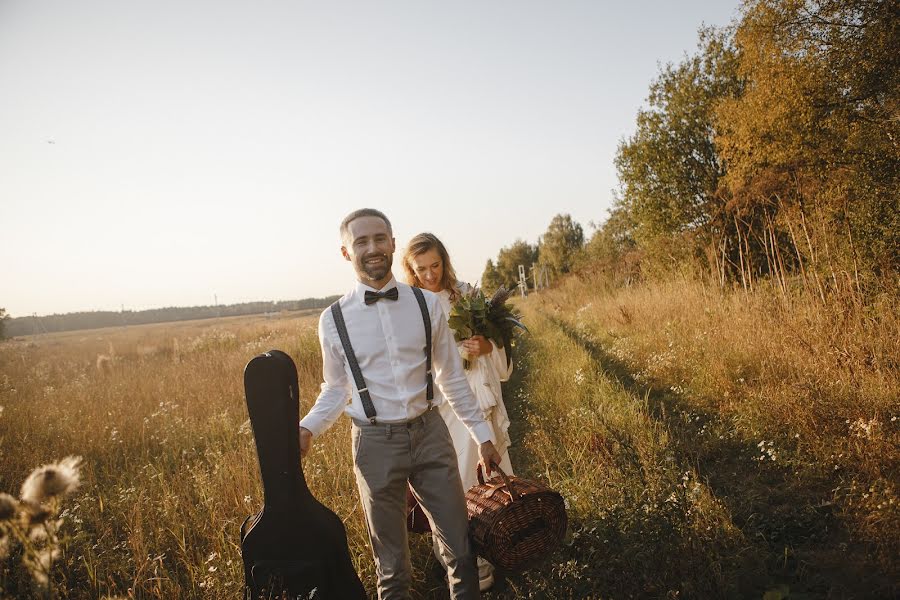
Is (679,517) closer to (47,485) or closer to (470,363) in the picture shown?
(470,363)

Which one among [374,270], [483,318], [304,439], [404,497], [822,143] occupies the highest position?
[822,143]

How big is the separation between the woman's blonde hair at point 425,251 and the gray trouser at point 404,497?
1.70 meters

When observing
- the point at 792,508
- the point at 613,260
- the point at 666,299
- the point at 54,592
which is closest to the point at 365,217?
the point at 54,592

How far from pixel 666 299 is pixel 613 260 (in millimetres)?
8132

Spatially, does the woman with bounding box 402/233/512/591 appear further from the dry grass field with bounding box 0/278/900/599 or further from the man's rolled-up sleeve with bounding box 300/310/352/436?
the man's rolled-up sleeve with bounding box 300/310/352/436

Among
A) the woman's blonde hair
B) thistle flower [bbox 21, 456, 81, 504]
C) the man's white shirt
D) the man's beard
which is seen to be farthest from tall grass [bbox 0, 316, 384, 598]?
the woman's blonde hair

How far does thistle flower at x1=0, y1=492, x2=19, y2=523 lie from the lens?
3.81 ft

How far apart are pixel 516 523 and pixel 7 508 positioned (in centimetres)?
200

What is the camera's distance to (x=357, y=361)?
2.56 meters

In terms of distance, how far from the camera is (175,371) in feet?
35.9

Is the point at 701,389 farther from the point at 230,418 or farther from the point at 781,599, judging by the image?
the point at 230,418

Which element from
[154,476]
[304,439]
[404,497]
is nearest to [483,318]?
[404,497]

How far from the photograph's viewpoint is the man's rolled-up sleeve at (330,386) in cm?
261

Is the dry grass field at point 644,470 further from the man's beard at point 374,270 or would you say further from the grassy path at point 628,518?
the man's beard at point 374,270
